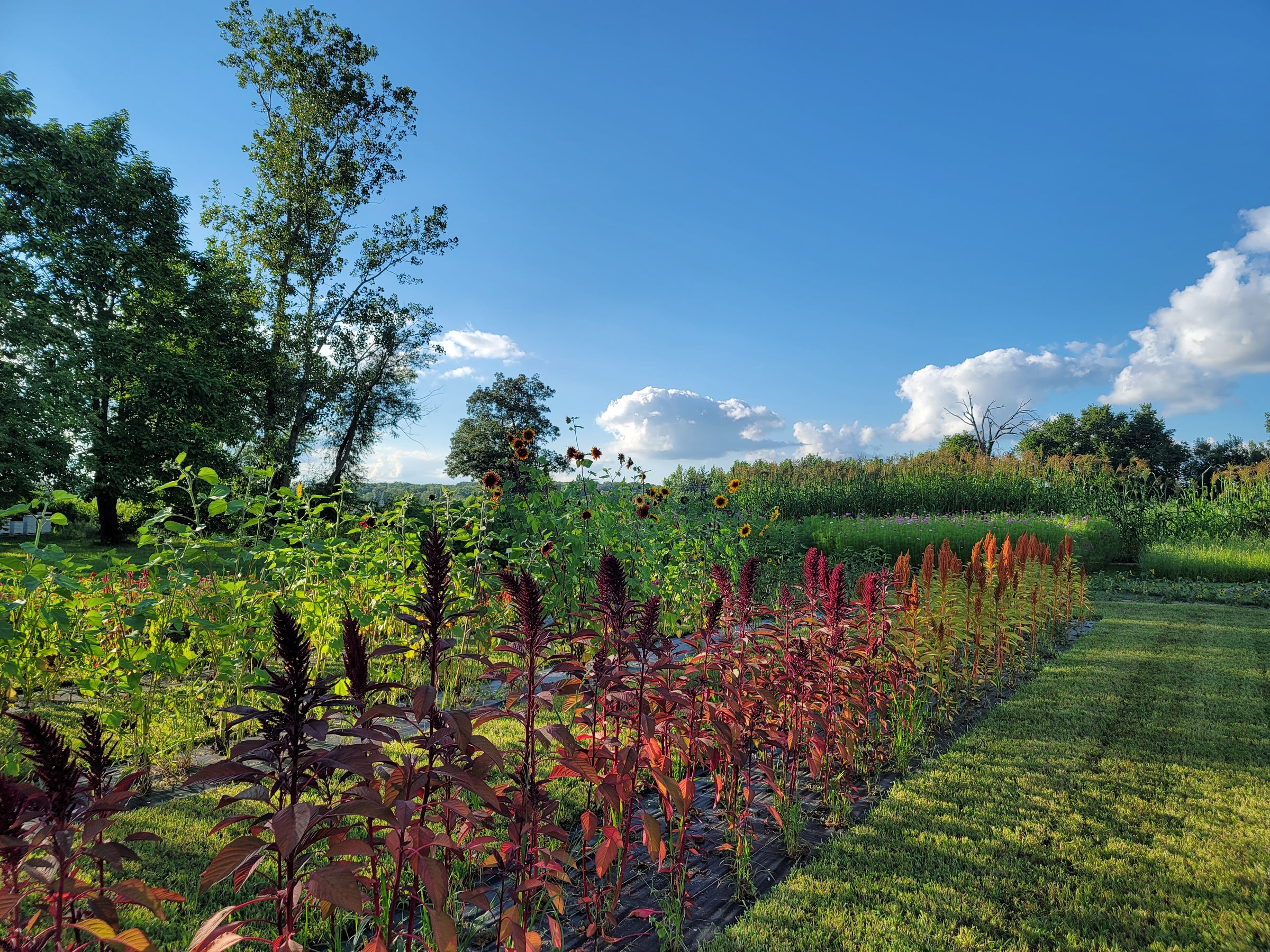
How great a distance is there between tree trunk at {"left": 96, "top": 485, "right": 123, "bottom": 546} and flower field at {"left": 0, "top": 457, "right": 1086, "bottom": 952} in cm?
1636

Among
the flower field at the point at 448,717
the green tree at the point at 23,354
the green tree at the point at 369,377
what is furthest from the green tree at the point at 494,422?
the flower field at the point at 448,717

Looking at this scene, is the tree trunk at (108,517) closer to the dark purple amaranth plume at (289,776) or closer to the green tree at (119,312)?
the green tree at (119,312)

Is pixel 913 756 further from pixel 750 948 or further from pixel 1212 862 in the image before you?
pixel 750 948

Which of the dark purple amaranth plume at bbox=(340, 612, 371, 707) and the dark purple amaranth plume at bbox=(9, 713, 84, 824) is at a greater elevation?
the dark purple amaranth plume at bbox=(340, 612, 371, 707)

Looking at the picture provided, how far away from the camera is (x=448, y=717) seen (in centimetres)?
134

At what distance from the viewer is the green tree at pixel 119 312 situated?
15258 millimetres

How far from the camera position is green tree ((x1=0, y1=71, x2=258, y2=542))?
15.3 m

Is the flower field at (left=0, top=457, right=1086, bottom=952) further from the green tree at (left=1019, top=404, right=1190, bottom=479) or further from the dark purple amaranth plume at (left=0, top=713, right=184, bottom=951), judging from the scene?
the green tree at (left=1019, top=404, right=1190, bottom=479)

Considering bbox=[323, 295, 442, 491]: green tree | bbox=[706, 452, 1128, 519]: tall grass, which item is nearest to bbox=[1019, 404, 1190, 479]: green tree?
bbox=[706, 452, 1128, 519]: tall grass

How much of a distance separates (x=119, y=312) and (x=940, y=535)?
22.8 meters

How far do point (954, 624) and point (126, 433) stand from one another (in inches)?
833

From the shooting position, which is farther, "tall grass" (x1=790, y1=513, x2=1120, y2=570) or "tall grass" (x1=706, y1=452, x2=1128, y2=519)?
"tall grass" (x1=706, y1=452, x2=1128, y2=519)

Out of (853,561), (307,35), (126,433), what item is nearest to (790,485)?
(853,561)

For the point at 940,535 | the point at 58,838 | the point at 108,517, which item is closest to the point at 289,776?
the point at 58,838
